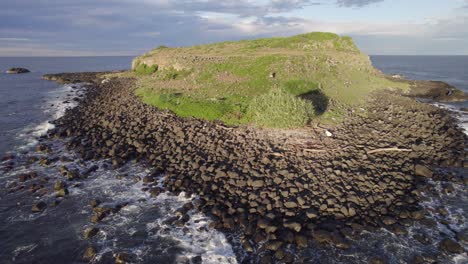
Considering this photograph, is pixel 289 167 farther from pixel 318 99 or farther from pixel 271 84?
pixel 271 84

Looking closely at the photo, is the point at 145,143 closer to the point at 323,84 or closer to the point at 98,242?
the point at 98,242

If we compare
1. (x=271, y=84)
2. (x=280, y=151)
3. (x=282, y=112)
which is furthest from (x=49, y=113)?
(x=280, y=151)

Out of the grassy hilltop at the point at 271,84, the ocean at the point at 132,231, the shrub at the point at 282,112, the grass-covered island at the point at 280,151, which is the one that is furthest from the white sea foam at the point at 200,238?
the grassy hilltop at the point at 271,84

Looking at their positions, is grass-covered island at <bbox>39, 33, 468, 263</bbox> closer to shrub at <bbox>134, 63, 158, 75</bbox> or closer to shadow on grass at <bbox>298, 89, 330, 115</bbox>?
shadow on grass at <bbox>298, 89, 330, 115</bbox>

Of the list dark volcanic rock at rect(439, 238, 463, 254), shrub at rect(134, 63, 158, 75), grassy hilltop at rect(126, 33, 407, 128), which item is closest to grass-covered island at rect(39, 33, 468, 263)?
dark volcanic rock at rect(439, 238, 463, 254)

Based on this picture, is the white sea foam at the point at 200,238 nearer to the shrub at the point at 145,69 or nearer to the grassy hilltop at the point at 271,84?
the grassy hilltop at the point at 271,84

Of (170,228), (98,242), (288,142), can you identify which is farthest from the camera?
(288,142)

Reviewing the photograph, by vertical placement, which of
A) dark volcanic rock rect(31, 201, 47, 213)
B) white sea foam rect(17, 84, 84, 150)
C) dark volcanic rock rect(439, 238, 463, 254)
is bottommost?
dark volcanic rock rect(439, 238, 463, 254)

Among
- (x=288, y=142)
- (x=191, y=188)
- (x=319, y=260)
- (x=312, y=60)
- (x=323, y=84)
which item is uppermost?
(x=312, y=60)

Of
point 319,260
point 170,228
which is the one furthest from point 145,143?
point 319,260
